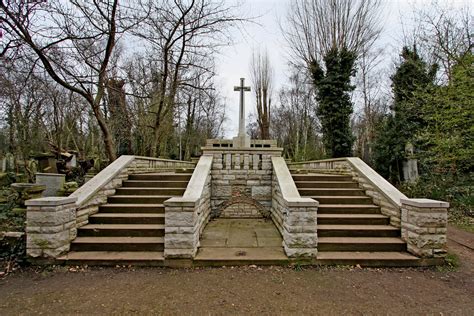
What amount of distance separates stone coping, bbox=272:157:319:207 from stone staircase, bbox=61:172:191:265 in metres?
2.16

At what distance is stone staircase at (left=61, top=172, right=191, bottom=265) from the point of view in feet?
11.8

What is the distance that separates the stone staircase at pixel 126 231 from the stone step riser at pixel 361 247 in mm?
2554

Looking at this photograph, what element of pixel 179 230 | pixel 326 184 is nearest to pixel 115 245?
pixel 179 230

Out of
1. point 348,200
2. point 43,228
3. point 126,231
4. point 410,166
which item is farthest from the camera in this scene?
point 410,166

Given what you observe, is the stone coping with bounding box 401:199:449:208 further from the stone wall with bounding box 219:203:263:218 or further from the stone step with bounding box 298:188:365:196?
the stone wall with bounding box 219:203:263:218

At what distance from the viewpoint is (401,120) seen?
36.1ft

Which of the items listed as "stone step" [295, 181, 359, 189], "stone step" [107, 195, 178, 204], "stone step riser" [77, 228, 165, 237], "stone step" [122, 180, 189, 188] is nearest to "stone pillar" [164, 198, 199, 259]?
"stone step riser" [77, 228, 165, 237]

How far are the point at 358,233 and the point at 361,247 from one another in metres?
0.33

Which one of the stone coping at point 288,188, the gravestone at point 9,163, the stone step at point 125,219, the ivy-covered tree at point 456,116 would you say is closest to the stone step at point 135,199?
the stone step at point 125,219

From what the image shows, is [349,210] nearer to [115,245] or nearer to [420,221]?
[420,221]

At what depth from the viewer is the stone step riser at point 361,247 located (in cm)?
389

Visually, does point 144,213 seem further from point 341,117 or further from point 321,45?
Answer: point 321,45

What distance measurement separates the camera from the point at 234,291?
2.93m

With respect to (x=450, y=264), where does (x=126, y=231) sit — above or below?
above
